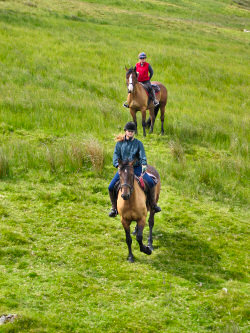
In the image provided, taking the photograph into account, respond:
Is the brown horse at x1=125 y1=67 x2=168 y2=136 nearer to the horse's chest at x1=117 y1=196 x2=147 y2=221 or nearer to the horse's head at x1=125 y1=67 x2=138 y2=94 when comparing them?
the horse's head at x1=125 y1=67 x2=138 y2=94

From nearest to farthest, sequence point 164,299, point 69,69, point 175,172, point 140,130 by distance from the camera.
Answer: point 164,299
point 175,172
point 140,130
point 69,69

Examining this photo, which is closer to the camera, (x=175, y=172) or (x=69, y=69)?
(x=175, y=172)

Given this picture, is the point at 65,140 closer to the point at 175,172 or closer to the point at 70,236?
the point at 175,172

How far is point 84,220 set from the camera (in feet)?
36.6

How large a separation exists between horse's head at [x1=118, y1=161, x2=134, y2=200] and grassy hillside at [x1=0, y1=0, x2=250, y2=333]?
1798 millimetres

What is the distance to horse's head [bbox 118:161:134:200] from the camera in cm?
795

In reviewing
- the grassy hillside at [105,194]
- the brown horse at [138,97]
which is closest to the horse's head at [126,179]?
the grassy hillside at [105,194]

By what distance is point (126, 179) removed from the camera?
8.00 m

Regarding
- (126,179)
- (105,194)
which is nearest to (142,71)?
(105,194)

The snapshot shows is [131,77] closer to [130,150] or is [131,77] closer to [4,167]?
[4,167]

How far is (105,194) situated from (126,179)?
5.00m

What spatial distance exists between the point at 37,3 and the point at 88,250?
37.8 meters

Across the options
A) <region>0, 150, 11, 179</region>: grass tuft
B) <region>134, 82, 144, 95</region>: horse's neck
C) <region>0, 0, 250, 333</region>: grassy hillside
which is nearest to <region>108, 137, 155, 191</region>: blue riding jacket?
<region>0, 0, 250, 333</region>: grassy hillside

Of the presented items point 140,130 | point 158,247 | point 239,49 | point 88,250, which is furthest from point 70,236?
point 239,49
